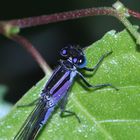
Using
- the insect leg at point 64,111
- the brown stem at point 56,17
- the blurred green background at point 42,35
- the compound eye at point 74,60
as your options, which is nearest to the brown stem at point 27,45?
the brown stem at point 56,17

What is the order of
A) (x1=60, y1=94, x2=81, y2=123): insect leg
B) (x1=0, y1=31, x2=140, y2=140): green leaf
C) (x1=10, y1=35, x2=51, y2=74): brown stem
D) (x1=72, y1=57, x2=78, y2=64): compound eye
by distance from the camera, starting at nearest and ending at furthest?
(x1=10, y1=35, x2=51, y2=74): brown stem < (x1=0, y1=31, x2=140, y2=140): green leaf < (x1=60, y1=94, x2=81, y2=123): insect leg < (x1=72, y1=57, x2=78, y2=64): compound eye

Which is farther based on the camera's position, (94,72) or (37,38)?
(37,38)

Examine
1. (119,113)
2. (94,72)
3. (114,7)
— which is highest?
(114,7)

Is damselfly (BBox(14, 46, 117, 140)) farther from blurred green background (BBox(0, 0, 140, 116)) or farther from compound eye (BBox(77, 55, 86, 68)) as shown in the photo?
blurred green background (BBox(0, 0, 140, 116))

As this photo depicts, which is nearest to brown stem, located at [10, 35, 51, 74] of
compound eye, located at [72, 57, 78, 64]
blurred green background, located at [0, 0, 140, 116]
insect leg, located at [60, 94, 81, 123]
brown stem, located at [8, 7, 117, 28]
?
brown stem, located at [8, 7, 117, 28]

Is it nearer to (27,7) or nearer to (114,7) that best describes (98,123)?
(114,7)

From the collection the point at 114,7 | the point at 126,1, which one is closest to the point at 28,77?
the point at 126,1

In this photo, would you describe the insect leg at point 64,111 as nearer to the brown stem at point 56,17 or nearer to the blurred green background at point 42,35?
the brown stem at point 56,17
